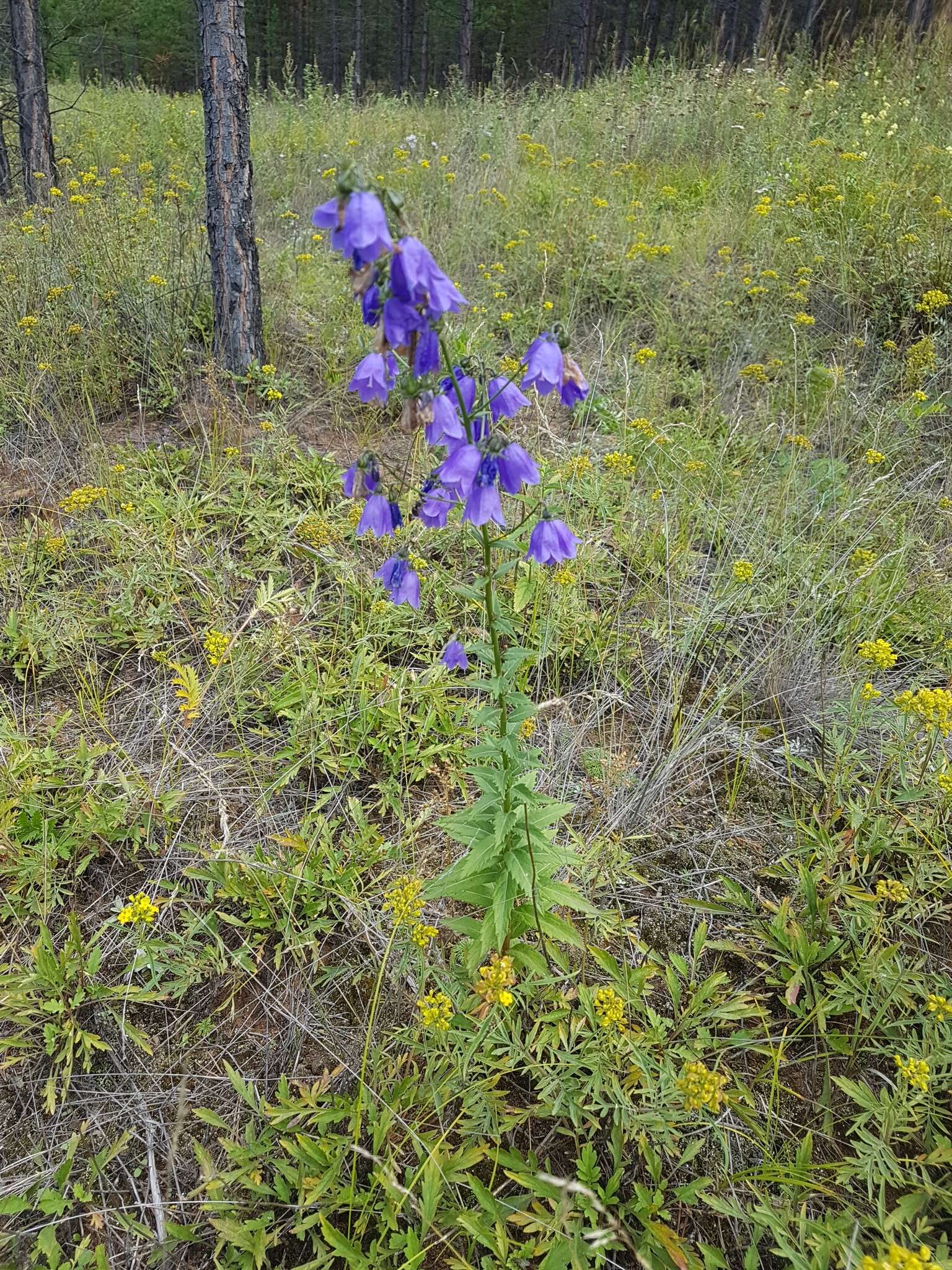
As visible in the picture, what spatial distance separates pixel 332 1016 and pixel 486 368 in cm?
173

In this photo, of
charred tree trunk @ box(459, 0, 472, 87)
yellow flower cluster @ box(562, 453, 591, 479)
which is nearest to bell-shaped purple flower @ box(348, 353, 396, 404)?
yellow flower cluster @ box(562, 453, 591, 479)

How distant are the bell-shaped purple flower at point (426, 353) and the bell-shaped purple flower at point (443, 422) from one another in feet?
0.18

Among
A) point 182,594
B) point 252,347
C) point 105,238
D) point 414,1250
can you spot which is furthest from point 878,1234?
point 105,238

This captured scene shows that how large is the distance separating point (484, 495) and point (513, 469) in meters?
0.08

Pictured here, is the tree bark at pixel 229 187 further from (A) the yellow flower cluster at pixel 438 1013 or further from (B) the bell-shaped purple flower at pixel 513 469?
(A) the yellow flower cluster at pixel 438 1013

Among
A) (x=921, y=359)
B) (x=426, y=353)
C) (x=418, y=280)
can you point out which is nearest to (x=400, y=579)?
(x=426, y=353)

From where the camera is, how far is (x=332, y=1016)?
194 centimetres

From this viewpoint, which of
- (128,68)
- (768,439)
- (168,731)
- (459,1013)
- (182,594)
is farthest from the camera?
(128,68)

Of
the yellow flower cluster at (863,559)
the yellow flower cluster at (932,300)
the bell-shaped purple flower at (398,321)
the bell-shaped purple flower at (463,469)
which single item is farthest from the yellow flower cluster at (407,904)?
the yellow flower cluster at (932,300)

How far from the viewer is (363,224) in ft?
3.59

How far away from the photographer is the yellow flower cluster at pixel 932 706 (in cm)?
197

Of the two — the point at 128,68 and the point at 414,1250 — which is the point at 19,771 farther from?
the point at 128,68

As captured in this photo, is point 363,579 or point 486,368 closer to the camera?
point 486,368

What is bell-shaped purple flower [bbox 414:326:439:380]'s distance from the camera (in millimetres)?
1282
